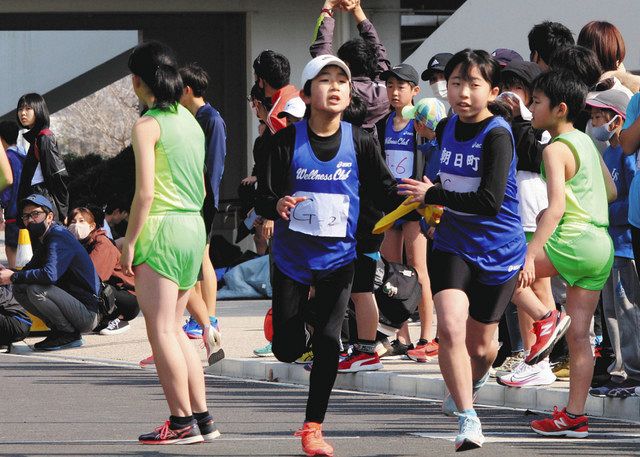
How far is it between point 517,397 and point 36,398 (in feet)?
9.49

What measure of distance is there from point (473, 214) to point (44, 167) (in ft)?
28.6

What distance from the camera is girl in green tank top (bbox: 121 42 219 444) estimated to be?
7348 mm

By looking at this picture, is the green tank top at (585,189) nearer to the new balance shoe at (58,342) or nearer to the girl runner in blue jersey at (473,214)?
the girl runner in blue jersey at (473,214)

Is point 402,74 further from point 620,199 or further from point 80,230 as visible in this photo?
point 80,230

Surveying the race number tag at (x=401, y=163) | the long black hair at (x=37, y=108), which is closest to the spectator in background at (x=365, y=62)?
the race number tag at (x=401, y=163)

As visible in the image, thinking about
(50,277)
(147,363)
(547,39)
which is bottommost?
(147,363)

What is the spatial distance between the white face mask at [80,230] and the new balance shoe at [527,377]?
5874 mm

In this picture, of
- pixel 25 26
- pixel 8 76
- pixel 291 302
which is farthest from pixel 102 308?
pixel 8 76

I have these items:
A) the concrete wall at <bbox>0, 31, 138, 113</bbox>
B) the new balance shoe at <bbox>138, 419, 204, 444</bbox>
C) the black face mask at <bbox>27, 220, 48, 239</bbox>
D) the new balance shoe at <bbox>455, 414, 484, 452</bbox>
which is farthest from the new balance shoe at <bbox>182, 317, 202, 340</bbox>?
the concrete wall at <bbox>0, 31, 138, 113</bbox>

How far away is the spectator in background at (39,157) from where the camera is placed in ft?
50.0

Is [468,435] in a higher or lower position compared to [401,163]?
lower

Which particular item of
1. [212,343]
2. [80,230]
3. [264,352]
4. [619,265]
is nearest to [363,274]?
[212,343]

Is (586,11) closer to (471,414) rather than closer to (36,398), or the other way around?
(36,398)

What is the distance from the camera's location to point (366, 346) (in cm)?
1005
